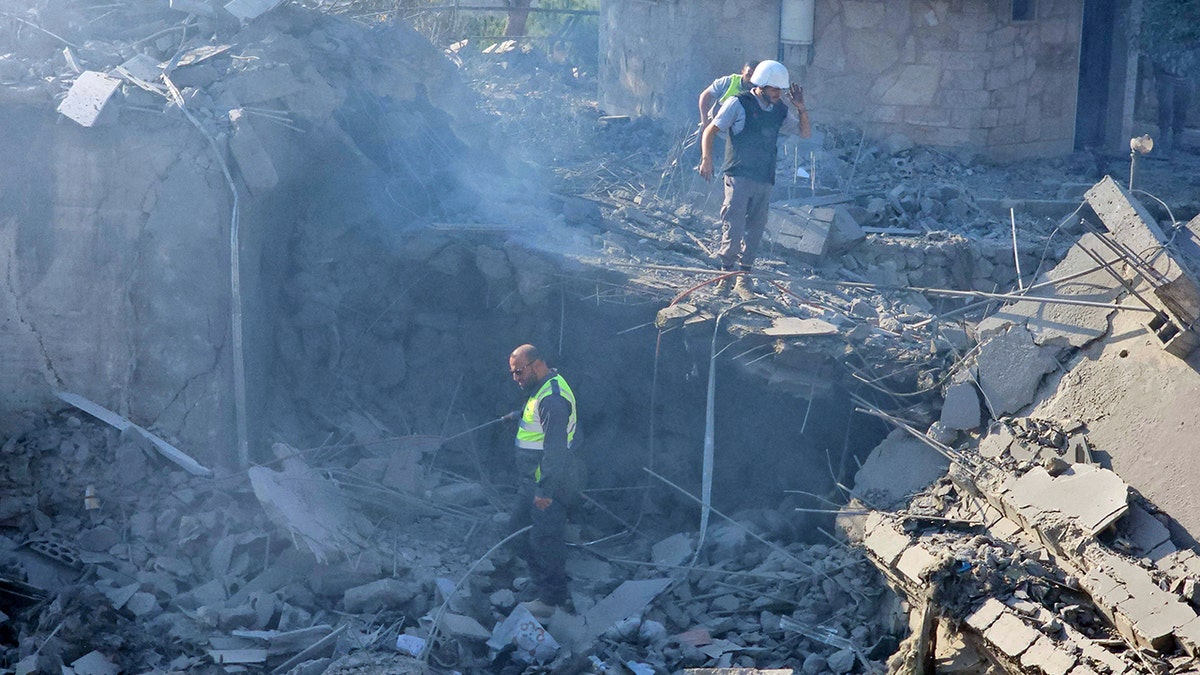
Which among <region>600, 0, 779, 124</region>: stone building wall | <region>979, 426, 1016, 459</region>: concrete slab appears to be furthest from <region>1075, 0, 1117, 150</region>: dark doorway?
<region>979, 426, 1016, 459</region>: concrete slab

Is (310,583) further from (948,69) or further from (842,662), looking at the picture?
(948,69)

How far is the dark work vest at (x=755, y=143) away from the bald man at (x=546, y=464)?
2286mm

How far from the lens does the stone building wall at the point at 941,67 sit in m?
14.0

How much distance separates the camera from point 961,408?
7.95 meters

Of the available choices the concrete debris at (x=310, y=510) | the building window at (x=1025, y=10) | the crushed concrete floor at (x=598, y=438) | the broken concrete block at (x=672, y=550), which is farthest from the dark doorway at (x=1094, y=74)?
the concrete debris at (x=310, y=510)

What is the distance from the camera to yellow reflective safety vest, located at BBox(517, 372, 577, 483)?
793 cm

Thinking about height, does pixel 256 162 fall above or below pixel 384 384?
above

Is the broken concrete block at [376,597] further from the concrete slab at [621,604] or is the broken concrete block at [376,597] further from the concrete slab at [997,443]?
the concrete slab at [997,443]

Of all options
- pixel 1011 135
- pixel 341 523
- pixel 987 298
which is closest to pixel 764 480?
pixel 987 298

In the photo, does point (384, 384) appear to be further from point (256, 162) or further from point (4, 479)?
point (4, 479)

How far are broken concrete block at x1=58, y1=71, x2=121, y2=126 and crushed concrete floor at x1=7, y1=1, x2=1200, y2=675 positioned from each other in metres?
0.03

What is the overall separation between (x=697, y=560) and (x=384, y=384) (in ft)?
10.3

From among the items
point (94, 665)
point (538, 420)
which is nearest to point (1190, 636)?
point (538, 420)

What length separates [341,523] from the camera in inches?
331
